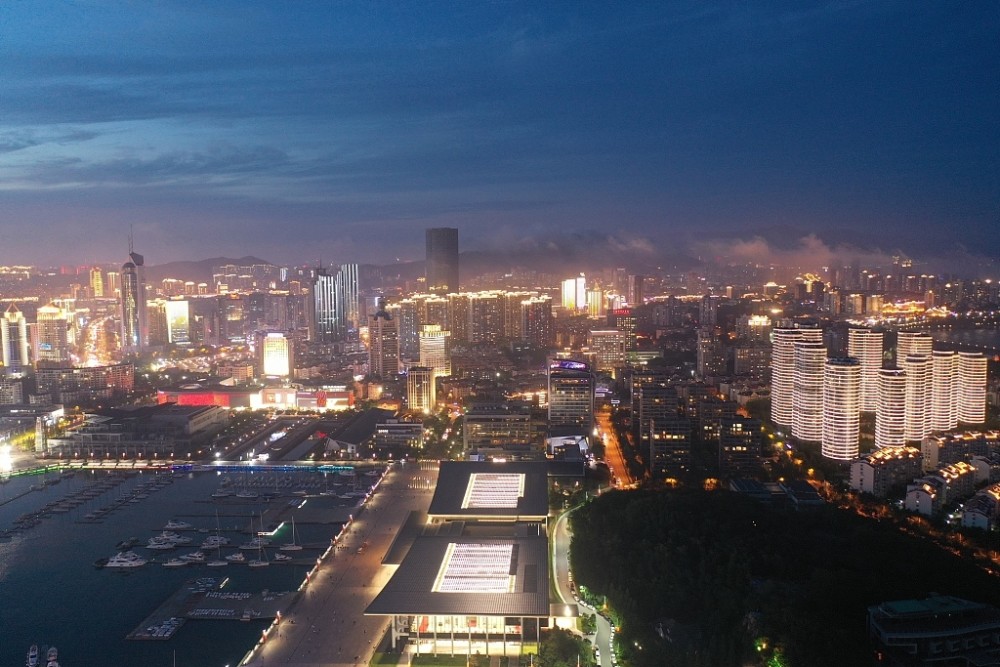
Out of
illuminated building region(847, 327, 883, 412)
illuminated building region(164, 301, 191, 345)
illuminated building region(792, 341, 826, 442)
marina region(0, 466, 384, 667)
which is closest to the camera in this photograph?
marina region(0, 466, 384, 667)

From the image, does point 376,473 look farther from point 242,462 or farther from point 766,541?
point 766,541

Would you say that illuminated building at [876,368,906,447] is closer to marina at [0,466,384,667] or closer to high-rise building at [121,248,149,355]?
marina at [0,466,384,667]

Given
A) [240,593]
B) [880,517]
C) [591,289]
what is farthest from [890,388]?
[591,289]

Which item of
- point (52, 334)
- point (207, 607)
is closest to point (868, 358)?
point (207, 607)

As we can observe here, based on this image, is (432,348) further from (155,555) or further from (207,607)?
(207,607)

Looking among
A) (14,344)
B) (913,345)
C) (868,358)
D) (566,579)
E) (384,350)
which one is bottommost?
(566,579)

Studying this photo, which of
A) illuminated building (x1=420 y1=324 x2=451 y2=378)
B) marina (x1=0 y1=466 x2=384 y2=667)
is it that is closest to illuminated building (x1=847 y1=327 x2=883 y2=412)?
marina (x1=0 y1=466 x2=384 y2=667)
